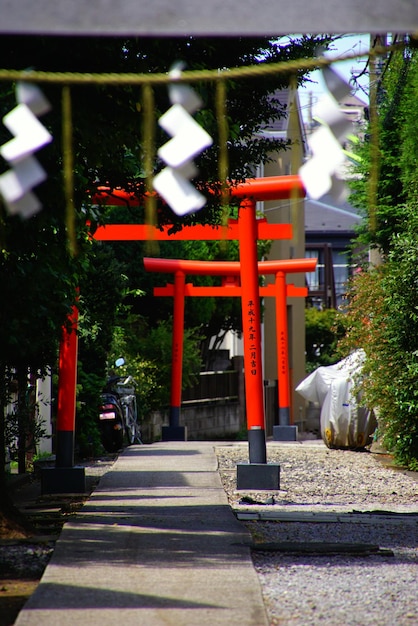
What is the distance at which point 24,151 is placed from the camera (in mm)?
3830

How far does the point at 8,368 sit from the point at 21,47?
390 cm

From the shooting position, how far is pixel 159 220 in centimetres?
890

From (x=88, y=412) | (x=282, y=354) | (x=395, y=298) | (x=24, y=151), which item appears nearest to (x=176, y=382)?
(x=282, y=354)

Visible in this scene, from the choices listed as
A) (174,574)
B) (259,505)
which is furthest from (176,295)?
(174,574)

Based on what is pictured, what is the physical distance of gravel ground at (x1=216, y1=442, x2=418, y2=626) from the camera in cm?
550

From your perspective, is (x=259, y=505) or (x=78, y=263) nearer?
(x=78, y=263)

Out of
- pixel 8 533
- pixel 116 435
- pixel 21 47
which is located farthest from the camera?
pixel 116 435

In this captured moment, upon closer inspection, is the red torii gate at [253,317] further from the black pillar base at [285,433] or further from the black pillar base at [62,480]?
the black pillar base at [285,433]

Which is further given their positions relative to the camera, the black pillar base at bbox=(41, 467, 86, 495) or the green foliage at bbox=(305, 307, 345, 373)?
the green foliage at bbox=(305, 307, 345, 373)

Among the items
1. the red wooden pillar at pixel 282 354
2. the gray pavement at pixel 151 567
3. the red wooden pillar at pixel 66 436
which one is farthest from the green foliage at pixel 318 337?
the gray pavement at pixel 151 567

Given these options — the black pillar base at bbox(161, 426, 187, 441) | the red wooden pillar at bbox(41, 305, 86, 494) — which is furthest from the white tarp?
the red wooden pillar at bbox(41, 305, 86, 494)

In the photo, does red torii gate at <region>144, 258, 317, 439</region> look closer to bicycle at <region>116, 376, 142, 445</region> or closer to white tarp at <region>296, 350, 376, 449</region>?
bicycle at <region>116, 376, 142, 445</region>

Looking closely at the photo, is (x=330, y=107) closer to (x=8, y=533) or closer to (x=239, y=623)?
(x=239, y=623)

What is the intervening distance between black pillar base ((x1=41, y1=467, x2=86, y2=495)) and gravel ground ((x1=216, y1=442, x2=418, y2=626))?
162 centimetres
